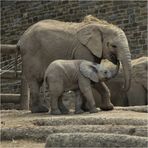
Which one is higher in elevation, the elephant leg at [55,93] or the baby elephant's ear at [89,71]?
the baby elephant's ear at [89,71]

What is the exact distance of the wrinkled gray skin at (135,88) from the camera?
9.28 meters

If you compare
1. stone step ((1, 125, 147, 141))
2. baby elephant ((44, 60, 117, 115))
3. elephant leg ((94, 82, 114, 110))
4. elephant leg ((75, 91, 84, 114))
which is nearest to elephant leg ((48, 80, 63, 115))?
baby elephant ((44, 60, 117, 115))

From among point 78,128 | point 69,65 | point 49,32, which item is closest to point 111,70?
point 69,65

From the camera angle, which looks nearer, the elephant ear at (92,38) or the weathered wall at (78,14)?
the elephant ear at (92,38)

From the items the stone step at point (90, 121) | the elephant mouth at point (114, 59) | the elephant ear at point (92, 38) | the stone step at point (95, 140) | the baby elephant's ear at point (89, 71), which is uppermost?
the elephant ear at point (92, 38)

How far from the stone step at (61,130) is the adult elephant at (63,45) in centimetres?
178

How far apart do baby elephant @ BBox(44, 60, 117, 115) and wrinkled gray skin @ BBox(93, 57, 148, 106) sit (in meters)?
3.01

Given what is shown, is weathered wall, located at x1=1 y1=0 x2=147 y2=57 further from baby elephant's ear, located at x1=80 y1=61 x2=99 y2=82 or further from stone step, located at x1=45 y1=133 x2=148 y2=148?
stone step, located at x1=45 y1=133 x2=148 y2=148

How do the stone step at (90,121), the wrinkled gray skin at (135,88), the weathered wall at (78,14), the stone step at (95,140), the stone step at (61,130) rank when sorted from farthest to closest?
the weathered wall at (78,14)
the wrinkled gray skin at (135,88)
the stone step at (90,121)
the stone step at (61,130)
the stone step at (95,140)

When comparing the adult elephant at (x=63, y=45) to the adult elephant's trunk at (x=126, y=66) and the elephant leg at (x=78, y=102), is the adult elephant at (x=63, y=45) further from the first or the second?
the elephant leg at (x=78, y=102)

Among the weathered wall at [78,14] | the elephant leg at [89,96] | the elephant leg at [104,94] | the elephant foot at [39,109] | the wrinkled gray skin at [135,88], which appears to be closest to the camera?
the elephant leg at [89,96]

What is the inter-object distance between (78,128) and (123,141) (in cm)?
113

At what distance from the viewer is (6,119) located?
6.13 meters

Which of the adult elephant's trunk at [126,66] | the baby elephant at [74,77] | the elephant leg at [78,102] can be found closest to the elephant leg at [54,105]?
the baby elephant at [74,77]
